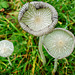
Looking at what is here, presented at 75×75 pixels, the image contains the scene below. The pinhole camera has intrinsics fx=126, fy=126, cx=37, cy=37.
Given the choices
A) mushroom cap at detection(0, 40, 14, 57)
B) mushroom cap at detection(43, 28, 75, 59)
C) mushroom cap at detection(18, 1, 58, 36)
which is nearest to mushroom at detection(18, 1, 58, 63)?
mushroom cap at detection(18, 1, 58, 36)

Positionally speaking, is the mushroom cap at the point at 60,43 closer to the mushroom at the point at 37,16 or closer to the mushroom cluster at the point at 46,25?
the mushroom cluster at the point at 46,25

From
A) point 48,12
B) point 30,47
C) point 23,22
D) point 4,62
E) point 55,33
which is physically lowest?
point 4,62

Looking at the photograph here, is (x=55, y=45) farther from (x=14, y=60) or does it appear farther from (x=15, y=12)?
(x=15, y=12)

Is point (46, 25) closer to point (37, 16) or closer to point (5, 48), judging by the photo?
point (37, 16)

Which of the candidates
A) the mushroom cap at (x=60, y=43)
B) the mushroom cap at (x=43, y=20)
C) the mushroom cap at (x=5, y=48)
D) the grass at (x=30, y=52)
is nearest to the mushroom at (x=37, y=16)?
the mushroom cap at (x=43, y=20)

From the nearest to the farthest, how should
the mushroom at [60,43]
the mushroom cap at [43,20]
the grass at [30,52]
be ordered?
the mushroom cap at [43,20]
the mushroom at [60,43]
the grass at [30,52]

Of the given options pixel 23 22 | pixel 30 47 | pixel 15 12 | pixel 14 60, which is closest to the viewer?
pixel 23 22

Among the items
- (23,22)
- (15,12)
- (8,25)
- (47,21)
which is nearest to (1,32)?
(8,25)
